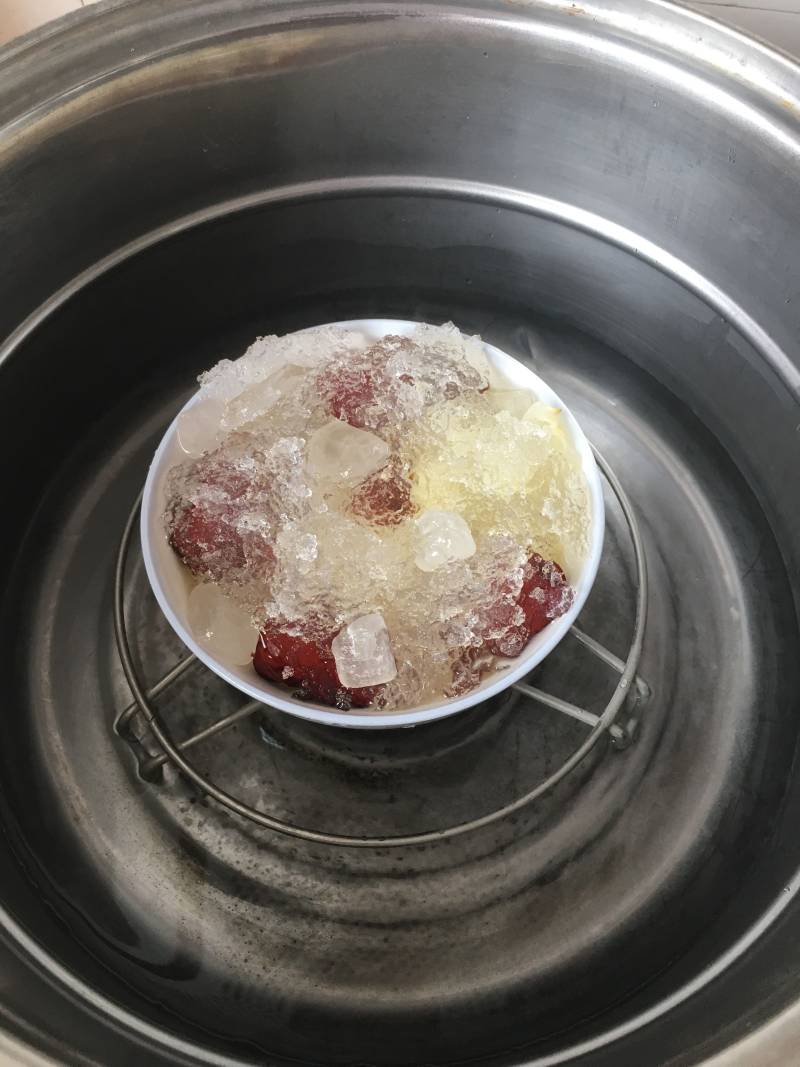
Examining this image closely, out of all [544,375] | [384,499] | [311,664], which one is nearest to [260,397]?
[384,499]

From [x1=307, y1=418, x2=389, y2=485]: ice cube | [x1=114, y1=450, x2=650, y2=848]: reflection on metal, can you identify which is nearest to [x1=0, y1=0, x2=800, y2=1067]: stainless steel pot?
[x1=114, y1=450, x2=650, y2=848]: reflection on metal

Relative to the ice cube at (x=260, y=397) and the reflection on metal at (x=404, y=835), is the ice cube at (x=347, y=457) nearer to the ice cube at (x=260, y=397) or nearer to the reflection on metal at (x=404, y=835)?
the ice cube at (x=260, y=397)

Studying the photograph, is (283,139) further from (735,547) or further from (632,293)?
(735,547)

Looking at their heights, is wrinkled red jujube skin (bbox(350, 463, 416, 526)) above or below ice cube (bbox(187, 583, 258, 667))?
above

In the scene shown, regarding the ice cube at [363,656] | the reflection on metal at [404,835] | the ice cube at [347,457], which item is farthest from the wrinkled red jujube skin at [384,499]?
the reflection on metal at [404,835]

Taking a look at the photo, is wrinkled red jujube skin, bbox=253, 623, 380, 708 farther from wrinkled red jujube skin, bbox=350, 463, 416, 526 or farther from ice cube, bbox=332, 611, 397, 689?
wrinkled red jujube skin, bbox=350, 463, 416, 526

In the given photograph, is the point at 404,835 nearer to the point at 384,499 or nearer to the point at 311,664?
the point at 311,664

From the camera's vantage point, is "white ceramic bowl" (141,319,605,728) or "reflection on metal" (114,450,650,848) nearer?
"white ceramic bowl" (141,319,605,728)
